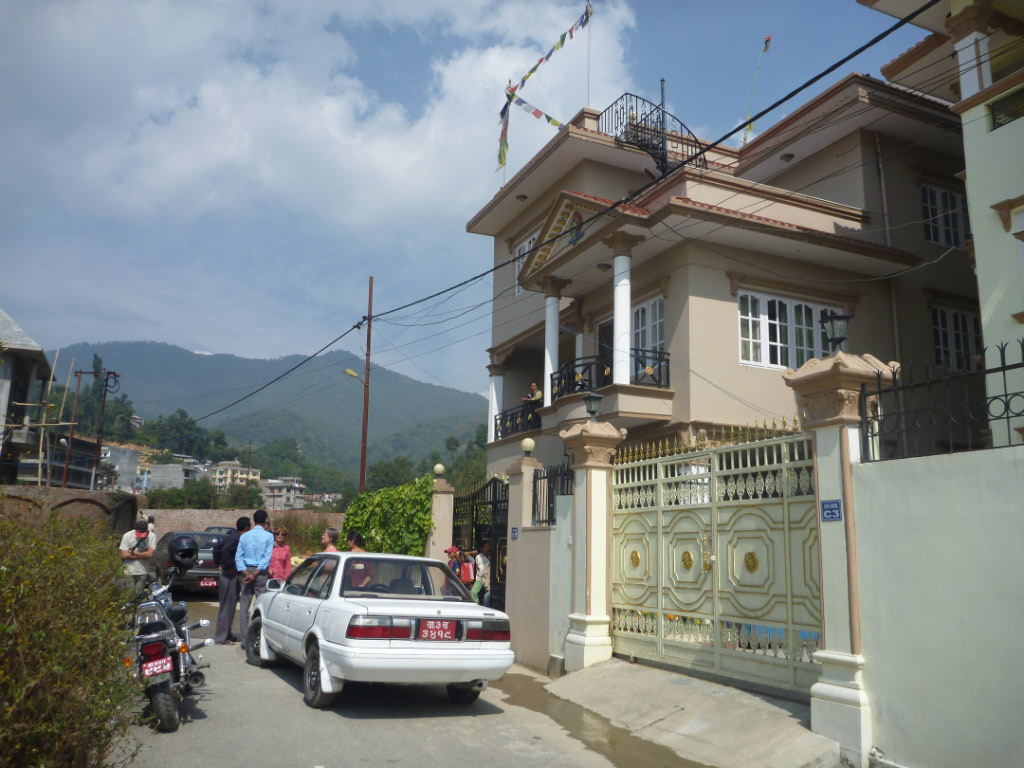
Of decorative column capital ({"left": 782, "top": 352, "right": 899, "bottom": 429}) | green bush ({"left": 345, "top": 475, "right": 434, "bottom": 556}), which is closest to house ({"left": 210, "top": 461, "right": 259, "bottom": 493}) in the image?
green bush ({"left": 345, "top": 475, "right": 434, "bottom": 556})

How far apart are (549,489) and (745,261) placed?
7839 mm

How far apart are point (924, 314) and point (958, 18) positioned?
7.53 meters

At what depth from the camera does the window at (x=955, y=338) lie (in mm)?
18438

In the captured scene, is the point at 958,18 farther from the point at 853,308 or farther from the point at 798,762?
the point at 798,762

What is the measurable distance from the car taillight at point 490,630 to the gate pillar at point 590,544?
2197 millimetres

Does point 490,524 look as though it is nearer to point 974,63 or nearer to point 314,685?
point 314,685

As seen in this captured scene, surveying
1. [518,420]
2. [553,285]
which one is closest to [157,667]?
[553,285]

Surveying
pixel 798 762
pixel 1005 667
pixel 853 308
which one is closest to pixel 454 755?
pixel 798 762

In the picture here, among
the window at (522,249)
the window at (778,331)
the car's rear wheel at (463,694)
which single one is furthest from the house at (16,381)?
the car's rear wheel at (463,694)

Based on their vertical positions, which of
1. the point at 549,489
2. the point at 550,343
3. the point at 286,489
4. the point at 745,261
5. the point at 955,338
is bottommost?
the point at 549,489

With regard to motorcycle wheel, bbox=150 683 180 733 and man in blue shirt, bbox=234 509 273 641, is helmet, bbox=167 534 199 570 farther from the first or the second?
man in blue shirt, bbox=234 509 273 641

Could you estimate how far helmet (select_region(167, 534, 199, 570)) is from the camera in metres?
7.78

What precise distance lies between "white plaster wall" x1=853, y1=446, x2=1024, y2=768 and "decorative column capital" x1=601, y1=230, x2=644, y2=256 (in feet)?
34.3

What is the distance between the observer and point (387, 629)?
282 inches
